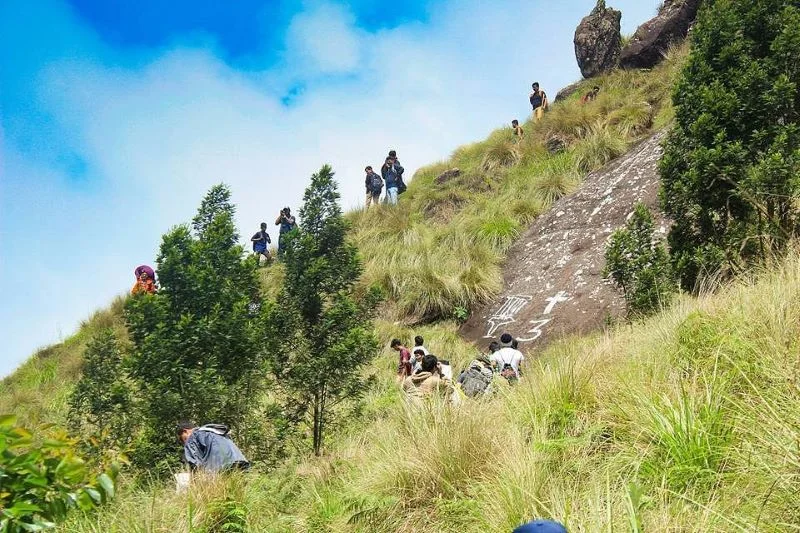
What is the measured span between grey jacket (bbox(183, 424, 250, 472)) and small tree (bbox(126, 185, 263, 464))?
2.90 ft

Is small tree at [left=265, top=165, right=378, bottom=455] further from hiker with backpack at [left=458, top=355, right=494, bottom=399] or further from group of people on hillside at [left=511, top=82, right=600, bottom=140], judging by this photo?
group of people on hillside at [left=511, top=82, right=600, bottom=140]

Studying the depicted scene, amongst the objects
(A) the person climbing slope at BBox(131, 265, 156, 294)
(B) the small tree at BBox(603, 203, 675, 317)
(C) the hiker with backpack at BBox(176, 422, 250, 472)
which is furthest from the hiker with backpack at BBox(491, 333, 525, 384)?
(A) the person climbing slope at BBox(131, 265, 156, 294)

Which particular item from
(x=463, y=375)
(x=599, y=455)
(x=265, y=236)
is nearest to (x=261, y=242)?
(x=265, y=236)

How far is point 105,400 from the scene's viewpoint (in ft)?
26.7

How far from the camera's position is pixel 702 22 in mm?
8680

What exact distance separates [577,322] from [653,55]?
1625 cm

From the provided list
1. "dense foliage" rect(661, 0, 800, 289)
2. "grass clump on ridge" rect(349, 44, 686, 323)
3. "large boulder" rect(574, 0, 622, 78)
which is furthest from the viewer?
"large boulder" rect(574, 0, 622, 78)

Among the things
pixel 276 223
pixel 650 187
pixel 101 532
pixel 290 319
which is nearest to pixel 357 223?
pixel 276 223

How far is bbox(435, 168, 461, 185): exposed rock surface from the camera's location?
2253 centimetres

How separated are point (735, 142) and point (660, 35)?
57.9 feet

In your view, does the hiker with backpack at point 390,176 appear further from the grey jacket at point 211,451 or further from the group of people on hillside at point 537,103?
the grey jacket at point 211,451

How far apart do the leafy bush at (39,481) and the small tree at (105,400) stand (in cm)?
534

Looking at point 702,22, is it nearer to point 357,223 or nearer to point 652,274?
point 652,274

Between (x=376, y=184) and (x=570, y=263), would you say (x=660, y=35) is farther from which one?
(x=570, y=263)
